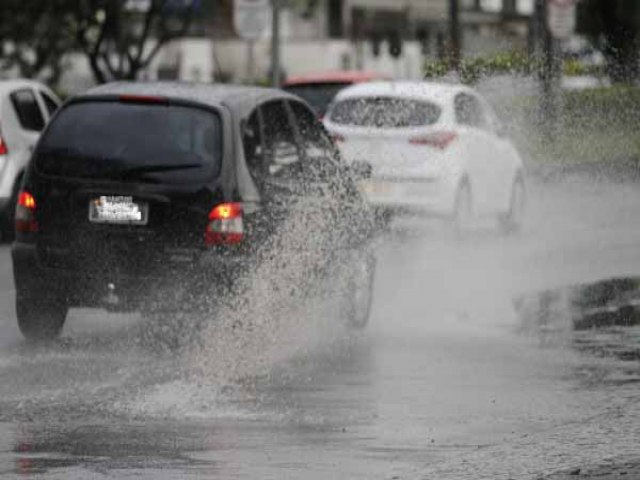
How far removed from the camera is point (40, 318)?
555 inches

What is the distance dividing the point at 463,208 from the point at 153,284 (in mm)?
10509

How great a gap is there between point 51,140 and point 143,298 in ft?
3.97

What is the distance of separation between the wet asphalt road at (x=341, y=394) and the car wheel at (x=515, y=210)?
21.6 feet

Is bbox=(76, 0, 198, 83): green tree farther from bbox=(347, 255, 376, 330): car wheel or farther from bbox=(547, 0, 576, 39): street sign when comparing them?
bbox=(347, 255, 376, 330): car wheel

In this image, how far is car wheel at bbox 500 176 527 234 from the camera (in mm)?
25125

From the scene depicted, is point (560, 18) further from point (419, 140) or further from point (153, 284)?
point (153, 284)

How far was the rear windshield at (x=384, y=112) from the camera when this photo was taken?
22969mm

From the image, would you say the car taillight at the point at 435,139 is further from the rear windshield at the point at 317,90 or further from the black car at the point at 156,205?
the rear windshield at the point at 317,90

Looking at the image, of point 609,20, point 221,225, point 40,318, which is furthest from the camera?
point 609,20

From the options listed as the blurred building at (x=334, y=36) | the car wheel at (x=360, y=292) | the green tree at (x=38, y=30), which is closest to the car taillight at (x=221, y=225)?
the car wheel at (x=360, y=292)

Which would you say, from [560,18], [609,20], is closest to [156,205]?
[560,18]

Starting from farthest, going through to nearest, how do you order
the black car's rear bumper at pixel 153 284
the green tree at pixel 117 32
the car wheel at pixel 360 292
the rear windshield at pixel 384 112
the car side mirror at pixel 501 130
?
the green tree at pixel 117 32 → the car side mirror at pixel 501 130 → the rear windshield at pixel 384 112 → the car wheel at pixel 360 292 → the black car's rear bumper at pixel 153 284

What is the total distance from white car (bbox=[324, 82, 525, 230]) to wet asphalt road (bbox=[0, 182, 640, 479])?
4395 millimetres

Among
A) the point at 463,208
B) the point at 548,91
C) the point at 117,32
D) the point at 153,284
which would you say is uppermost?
the point at 153,284
